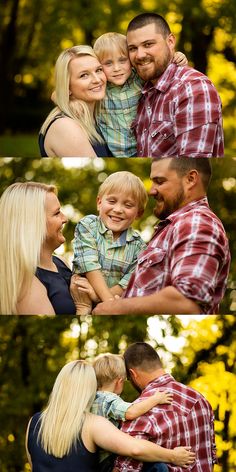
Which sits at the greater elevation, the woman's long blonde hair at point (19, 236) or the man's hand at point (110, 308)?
the woman's long blonde hair at point (19, 236)

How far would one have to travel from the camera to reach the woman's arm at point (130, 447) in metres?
4.60

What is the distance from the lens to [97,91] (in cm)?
470

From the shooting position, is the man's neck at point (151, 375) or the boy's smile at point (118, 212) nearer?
the boy's smile at point (118, 212)

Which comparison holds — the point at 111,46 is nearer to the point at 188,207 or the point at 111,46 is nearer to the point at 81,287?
the point at 188,207

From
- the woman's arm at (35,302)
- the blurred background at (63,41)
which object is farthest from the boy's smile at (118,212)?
the blurred background at (63,41)

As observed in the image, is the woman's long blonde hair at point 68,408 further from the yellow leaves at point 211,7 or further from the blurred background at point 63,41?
the yellow leaves at point 211,7

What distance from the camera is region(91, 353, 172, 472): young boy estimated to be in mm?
4645

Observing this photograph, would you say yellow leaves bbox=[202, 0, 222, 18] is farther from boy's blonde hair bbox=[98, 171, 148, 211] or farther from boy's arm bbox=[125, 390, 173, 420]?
boy's arm bbox=[125, 390, 173, 420]

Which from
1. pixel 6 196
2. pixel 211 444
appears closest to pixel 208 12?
pixel 6 196

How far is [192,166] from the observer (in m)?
4.58

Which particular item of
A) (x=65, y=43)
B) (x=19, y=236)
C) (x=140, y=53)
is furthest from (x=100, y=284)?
(x=65, y=43)

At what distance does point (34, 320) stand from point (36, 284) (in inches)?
16.2

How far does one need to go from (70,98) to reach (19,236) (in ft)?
1.64

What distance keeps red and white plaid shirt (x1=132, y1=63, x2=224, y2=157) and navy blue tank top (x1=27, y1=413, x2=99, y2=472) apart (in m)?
1.03
